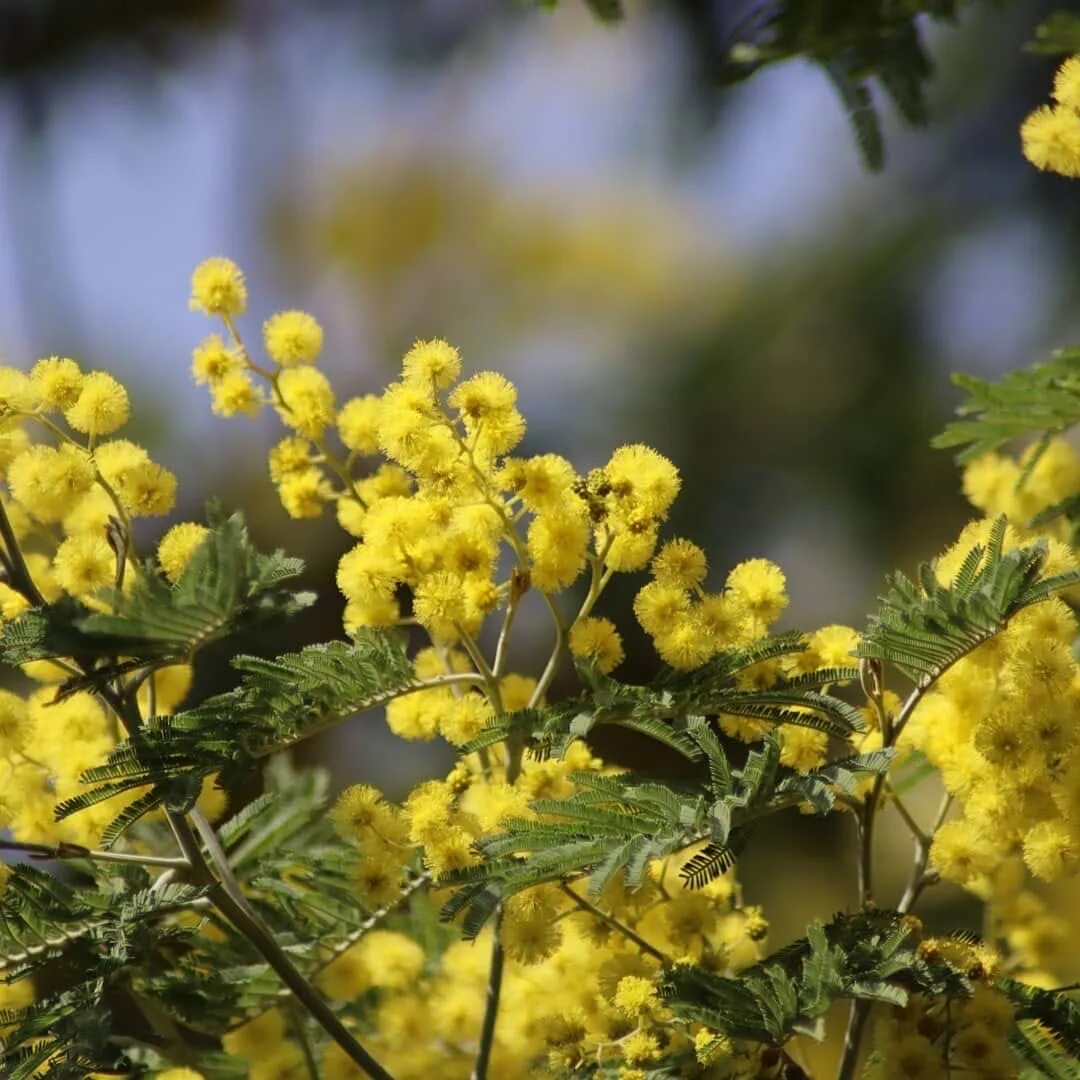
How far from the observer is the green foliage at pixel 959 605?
90 centimetres

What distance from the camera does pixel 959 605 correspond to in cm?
91

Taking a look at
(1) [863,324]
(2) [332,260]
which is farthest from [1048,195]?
(2) [332,260]

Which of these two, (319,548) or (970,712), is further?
(319,548)

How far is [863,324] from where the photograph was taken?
142 inches

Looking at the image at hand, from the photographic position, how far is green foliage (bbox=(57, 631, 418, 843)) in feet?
2.93

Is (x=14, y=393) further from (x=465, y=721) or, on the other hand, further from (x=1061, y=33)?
(x=1061, y=33)

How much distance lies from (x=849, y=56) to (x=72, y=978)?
114 centimetres

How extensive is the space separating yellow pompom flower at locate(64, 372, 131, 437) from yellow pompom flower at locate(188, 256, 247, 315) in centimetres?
15

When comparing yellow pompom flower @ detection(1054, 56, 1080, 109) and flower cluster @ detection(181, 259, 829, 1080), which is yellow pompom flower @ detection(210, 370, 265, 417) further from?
yellow pompom flower @ detection(1054, 56, 1080, 109)

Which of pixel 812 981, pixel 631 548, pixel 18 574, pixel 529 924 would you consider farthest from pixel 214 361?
pixel 812 981

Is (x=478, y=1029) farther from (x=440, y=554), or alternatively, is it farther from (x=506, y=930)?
(x=440, y=554)

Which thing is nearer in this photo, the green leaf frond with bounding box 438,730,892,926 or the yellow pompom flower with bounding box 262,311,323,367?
the green leaf frond with bounding box 438,730,892,926

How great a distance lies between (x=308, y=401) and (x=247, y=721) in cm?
31

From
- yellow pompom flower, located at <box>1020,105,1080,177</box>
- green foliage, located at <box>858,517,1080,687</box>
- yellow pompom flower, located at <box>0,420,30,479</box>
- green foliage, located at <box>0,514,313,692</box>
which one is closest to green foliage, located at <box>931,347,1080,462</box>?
yellow pompom flower, located at <box>1020,105,1080,177</box>
